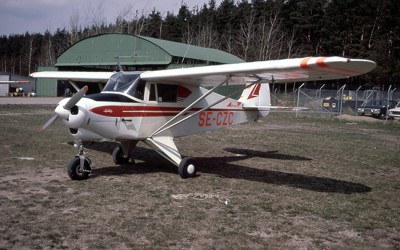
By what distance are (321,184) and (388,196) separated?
138 cm

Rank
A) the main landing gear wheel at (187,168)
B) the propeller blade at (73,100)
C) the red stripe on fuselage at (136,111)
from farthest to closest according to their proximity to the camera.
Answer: the main landing gear wheel at (187,168)
the red stripe on fuselage at (136,111)
the propeller blade at (73,100)

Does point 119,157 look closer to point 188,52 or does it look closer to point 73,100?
point 73,100

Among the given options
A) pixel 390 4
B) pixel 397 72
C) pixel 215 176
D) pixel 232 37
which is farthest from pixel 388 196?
pixel 232 37

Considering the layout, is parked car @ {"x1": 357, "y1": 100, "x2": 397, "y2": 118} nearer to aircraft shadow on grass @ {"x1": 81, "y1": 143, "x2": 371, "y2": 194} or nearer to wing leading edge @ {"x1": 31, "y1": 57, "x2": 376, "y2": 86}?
aircraft shadow on grass @ {"x1": 81, "y1": 143, "x2": 371, "y2": 194}

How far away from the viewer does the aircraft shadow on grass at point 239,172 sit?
8.23m

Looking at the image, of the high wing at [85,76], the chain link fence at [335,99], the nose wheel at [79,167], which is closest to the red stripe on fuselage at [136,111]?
the nose wheel at [79,167]

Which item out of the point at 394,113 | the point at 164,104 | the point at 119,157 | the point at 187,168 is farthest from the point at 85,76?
the point at 394,113

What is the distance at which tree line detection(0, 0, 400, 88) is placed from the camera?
5375 cm

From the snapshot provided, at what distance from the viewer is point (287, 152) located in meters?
12.9

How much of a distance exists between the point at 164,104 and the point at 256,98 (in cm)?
372

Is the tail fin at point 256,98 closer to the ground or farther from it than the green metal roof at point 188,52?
closer to the ground

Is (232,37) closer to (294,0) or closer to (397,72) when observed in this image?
(294,0)

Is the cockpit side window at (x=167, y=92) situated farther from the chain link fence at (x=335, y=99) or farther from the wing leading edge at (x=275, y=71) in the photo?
the chain link fence at (x=335, y=99)

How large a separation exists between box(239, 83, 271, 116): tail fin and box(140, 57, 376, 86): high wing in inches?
73.3
